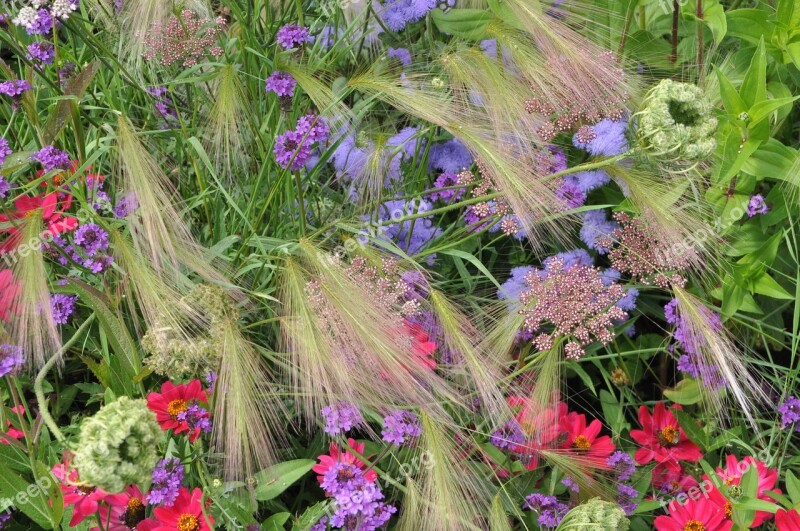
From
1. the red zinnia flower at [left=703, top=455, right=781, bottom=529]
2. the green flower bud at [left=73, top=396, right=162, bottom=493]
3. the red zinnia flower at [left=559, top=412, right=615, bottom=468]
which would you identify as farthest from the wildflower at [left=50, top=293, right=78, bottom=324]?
the red zinnia flower at [left=703, top=455, right=781, bottom=529]

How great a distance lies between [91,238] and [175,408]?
33cm

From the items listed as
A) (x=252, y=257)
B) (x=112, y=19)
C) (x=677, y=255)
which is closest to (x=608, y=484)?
(x=677, y=255)

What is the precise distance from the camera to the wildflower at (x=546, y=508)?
5.01 ft

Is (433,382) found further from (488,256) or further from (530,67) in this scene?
(488,256)

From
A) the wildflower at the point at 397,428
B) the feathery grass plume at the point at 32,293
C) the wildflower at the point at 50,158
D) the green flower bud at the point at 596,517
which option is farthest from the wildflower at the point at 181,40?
the green flower bud at the point at 596,517

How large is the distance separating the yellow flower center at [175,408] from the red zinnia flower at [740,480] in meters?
0.93

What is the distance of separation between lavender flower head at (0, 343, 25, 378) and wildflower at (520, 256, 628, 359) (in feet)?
2.76

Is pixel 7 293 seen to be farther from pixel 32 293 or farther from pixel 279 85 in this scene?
pixel 279 85

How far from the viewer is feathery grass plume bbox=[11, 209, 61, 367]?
129cm

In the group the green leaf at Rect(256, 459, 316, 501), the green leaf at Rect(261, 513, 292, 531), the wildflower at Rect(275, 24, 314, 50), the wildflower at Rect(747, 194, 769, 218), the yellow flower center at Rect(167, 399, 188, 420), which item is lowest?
the green leaf at Rect(261, 513, 292, 531)

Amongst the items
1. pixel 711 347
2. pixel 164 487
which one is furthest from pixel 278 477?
pixel 711 347

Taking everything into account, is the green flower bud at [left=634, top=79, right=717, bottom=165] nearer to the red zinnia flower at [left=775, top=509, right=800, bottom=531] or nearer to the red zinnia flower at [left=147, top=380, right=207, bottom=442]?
the red zinnia flower at [left=775, top=509, right=800, bottom=531]

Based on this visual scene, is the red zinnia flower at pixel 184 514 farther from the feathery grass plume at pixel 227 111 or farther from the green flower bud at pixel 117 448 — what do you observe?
the feathery grass plume at pixel 227 111

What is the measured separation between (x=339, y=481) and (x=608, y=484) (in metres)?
0.52
